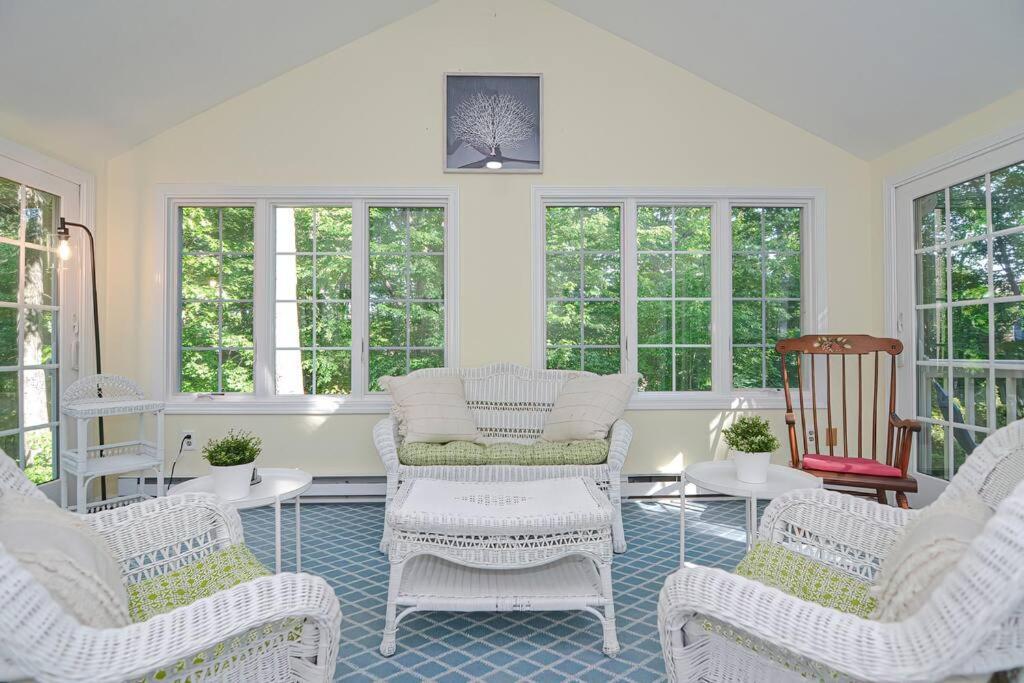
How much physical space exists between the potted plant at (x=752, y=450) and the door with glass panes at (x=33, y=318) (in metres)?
3.67

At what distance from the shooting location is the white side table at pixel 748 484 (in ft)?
7.72

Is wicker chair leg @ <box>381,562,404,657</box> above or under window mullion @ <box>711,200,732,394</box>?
under

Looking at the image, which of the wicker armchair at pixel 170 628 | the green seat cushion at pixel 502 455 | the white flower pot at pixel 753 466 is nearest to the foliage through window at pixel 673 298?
the green seat cushion at pixel 502 455

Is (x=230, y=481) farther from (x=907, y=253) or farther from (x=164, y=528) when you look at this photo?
(x=907, y=253)

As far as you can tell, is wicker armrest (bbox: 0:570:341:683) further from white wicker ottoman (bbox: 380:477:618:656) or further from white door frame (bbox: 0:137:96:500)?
white door frame (bbox: 0:137:96:500)

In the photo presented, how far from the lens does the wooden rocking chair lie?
2.91 metres

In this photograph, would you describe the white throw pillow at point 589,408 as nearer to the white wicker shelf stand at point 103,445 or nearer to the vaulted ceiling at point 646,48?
the vaulted ceiling at point 646,48

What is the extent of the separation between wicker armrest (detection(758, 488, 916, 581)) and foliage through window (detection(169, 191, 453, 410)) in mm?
2689

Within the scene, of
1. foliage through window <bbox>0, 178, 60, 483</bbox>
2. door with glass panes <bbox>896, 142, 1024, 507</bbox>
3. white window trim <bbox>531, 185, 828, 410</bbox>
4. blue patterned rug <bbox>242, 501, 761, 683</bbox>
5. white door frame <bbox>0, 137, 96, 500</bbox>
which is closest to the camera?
blue patterned rug <bbox>242, 501, 761, 683</bbox>

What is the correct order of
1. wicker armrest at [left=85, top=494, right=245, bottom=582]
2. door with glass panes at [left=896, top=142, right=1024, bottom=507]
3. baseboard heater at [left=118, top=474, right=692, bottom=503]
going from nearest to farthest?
wicker armrest at [left=85, top=494, right=245, bottom=582]
door with glass panes at [left=896, top=142, right=1024, bottom=507]
baseboard heater at [left=118, top=474, right=692, bottom=503]

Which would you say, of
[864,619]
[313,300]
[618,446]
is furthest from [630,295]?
[864,619]

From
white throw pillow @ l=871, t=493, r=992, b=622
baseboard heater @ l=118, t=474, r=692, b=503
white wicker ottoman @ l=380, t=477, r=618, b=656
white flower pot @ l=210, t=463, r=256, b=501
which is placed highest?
white throw pillow @ l=871, t=493, r=992, b=622

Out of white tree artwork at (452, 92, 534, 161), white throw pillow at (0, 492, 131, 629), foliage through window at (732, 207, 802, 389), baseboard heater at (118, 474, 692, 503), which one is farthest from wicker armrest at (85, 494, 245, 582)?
foliage through window at (732, 207, 802, 389)

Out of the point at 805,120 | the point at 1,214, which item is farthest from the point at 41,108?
the point at 805,120
